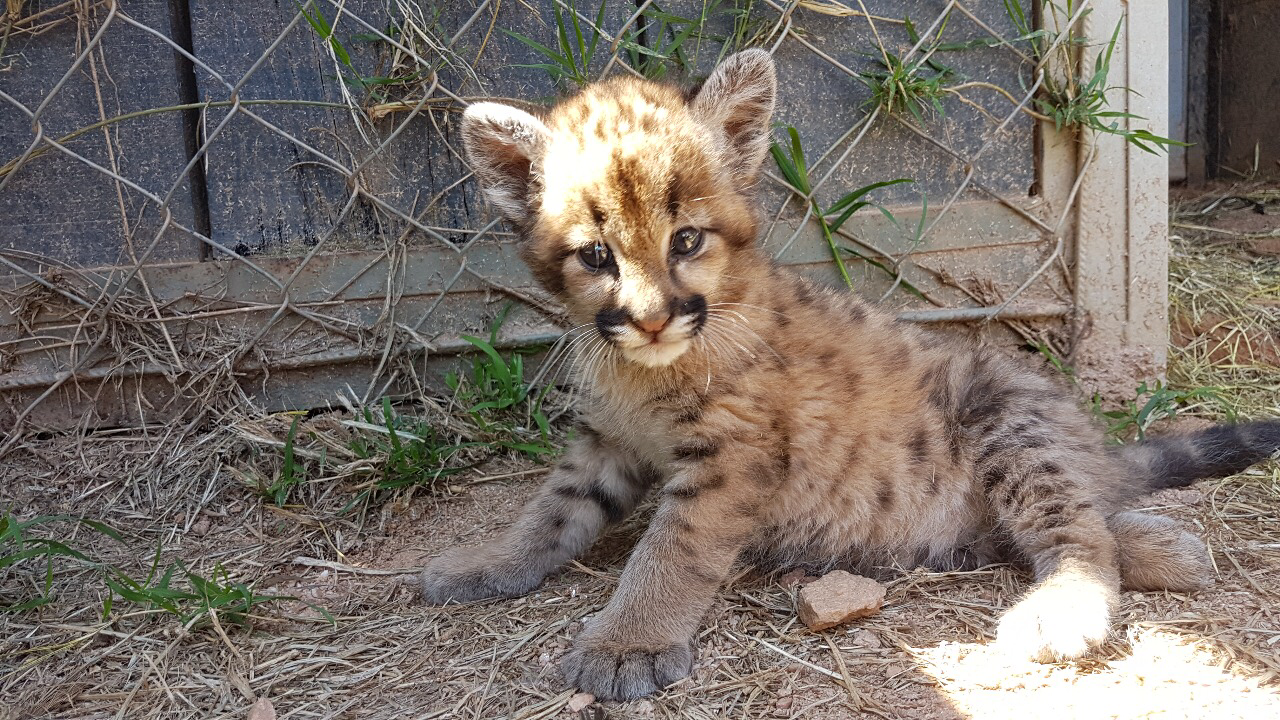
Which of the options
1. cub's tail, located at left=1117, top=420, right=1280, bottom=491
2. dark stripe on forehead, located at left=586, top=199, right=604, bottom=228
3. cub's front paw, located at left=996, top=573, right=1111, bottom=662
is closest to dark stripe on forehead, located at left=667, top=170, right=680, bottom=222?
dark stripe on forehead, located at left=586, top=199, right=604, bottom=228

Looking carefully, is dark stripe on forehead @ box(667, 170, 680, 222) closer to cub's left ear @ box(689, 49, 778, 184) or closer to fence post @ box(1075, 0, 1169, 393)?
cub's left ear @ box(689, 49, 778, 184)

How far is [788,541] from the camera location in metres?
3.04

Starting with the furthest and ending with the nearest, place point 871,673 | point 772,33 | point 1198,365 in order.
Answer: point 1198,365 → point 772,33 → point 871,673

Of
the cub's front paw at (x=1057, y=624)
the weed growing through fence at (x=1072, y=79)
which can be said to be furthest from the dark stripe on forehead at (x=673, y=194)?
the weed growing through fence at (x=1072, y=79)

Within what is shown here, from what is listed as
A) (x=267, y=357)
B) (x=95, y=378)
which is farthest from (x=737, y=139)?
(x=95, y=378)

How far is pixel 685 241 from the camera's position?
271 cm

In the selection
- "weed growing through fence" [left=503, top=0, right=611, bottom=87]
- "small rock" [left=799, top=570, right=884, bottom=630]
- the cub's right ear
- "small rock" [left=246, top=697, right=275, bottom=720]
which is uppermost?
"weed growing through fence" [left=503, top=0, right=611, bottom=87]

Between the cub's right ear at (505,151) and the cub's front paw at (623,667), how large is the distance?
1.34 metres

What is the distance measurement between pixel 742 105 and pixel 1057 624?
1.74m

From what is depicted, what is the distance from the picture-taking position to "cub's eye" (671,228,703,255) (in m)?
2.70

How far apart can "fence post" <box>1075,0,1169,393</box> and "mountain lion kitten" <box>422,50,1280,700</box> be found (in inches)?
39.5

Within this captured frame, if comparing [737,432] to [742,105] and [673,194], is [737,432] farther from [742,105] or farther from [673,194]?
[742,105]

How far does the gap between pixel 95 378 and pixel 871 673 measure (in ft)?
10.9

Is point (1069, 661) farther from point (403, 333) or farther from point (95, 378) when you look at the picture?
point (95, 378)
